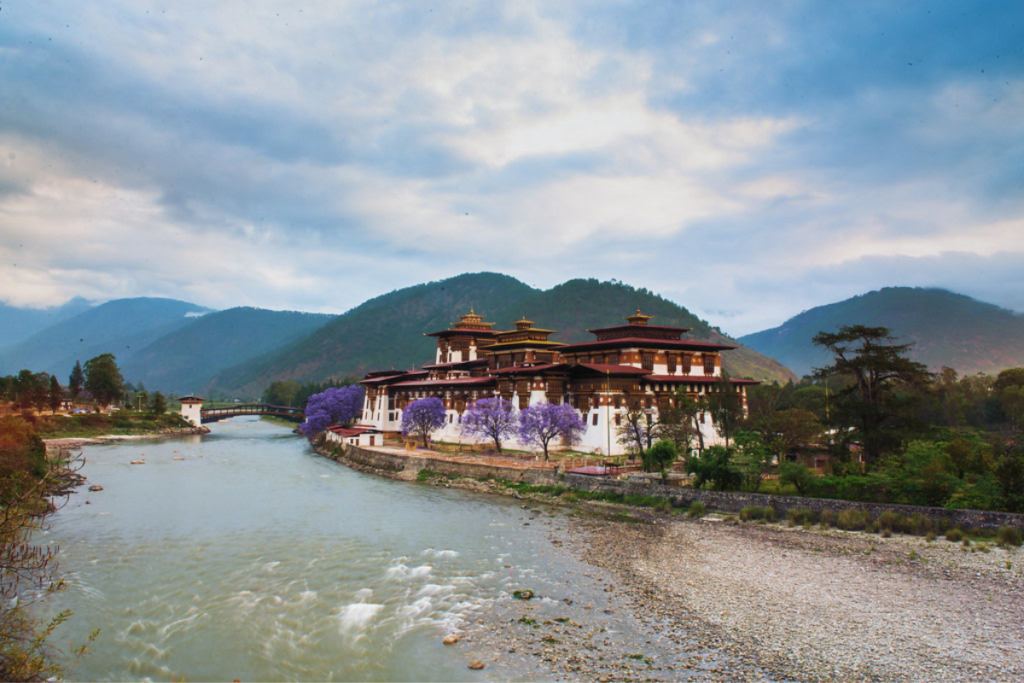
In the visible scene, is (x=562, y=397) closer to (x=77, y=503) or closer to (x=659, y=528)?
(x=659, y=528)

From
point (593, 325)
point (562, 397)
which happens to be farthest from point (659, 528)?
point (593, 325)

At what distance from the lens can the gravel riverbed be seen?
16688 millimetres

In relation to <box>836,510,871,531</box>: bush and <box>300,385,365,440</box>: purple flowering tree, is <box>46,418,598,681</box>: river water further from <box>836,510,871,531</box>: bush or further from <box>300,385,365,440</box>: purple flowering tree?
<box>300,385,365,440</box>: purple flowering tree

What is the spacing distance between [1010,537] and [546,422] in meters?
33.1

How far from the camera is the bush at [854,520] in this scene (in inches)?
1150

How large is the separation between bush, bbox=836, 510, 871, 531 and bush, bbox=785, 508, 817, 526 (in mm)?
1415

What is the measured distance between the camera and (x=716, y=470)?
37156 millimetres

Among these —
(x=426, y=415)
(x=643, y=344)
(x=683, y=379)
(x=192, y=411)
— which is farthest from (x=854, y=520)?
(x=192, y=411)

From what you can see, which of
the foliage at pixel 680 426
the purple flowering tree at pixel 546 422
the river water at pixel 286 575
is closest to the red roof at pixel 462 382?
the purple flowering tree at pixel 546 422

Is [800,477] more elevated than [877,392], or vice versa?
[877,392]

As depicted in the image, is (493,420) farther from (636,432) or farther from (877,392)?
(877,392)

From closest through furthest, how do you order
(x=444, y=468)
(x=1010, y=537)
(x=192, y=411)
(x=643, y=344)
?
(x=1010, y=537) → (x=444, y=468) → (x=643, y=344) → (x=192, y=411)

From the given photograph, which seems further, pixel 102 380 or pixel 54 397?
pixel 102 380

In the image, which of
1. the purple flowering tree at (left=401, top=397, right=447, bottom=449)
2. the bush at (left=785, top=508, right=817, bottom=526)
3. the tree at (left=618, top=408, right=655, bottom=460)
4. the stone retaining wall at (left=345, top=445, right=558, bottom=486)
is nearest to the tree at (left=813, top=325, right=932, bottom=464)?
the bush at (left=785, top=508, right=817, bottom=526)
